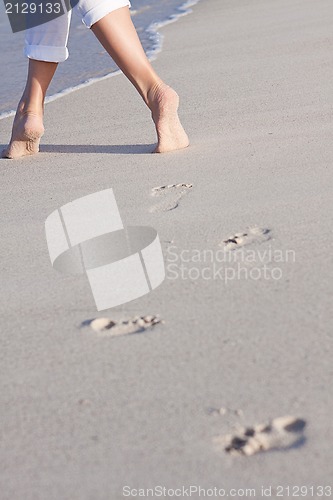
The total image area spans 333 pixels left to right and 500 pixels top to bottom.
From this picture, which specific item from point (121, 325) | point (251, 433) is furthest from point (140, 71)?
point (251, 433)

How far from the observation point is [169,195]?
2525 millimetres

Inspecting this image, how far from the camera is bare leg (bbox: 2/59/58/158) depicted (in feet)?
10.4

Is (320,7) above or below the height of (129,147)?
below

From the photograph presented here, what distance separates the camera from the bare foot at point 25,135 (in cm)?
317

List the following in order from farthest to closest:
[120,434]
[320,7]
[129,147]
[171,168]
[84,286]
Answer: [320,7], [129,147], [171,168], [84,286], [120,434]

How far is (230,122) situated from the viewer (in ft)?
10.8

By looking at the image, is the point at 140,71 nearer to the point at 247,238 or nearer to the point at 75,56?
the point at 247,238

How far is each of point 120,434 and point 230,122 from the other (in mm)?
2064

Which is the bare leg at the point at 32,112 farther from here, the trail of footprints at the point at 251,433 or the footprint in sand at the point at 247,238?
the trail of footprints at the point at 251,433

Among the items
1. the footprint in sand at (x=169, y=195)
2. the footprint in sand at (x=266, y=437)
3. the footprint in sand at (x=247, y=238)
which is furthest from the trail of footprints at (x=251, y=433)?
the footprint in sand at (x=169, y=195)

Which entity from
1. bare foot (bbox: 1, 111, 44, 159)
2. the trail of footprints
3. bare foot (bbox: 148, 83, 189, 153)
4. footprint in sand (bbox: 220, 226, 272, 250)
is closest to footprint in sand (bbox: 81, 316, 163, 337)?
the trail of footprints

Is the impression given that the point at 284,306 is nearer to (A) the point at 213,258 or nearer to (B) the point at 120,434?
(A) the point at 213,258

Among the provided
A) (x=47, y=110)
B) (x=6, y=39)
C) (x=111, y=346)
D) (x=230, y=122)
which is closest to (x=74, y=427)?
(x=111, y=346)

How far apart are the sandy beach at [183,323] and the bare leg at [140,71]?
0.09 meters
